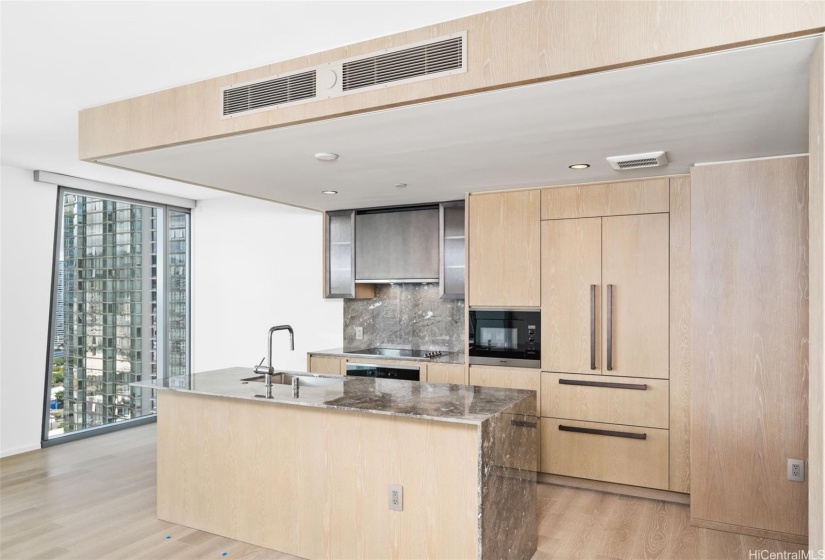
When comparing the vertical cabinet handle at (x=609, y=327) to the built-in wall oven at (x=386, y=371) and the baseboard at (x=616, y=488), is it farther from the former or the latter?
the built-in wall oven at (x=386, y=371)

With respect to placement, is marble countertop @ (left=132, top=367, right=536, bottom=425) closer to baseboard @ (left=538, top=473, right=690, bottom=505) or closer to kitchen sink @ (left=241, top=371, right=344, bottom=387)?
kitchen sink @ (left=241, top=371, right=344, bottom=387)

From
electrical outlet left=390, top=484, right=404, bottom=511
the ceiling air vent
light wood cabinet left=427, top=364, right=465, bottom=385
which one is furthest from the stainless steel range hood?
electrical outlet left=390, top=484, right=404, bottom=511

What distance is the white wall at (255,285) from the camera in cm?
579

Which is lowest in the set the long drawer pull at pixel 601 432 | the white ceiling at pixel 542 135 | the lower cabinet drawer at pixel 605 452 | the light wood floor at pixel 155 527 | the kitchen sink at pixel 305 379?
the light wood floor at pixel 155 527

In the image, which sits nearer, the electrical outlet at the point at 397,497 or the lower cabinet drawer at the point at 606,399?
the electrical outlet at the point at 397,497

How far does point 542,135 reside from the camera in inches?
113

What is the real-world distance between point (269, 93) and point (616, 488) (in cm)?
349

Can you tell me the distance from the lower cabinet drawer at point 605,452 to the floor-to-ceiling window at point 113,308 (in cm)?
407

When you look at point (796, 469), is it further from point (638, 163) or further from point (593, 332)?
point (638, 163)

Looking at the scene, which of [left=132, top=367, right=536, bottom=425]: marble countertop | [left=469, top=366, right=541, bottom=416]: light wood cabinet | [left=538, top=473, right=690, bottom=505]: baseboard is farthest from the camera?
[left=469, top=366, right=541, bottom=416]: light wood cabinet

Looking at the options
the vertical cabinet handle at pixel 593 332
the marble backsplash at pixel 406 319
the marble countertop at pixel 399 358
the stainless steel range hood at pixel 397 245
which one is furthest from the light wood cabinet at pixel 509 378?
the stainless steel range hood at pixel 397 245

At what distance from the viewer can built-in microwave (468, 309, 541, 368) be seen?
170 inches

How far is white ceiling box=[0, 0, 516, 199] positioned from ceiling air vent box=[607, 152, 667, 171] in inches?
56.6

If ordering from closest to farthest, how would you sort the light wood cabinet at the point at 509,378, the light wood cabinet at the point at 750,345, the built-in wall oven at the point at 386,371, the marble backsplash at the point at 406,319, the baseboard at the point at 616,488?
1. the light wood cabinet at the point at 750,345
2. the baseboard at the point at 616,488
3. the light wood cabinet at the point at 509,378
4. the built-in wall oven at the point at 386,371
5. the marble backsplash at the point at 406,319
